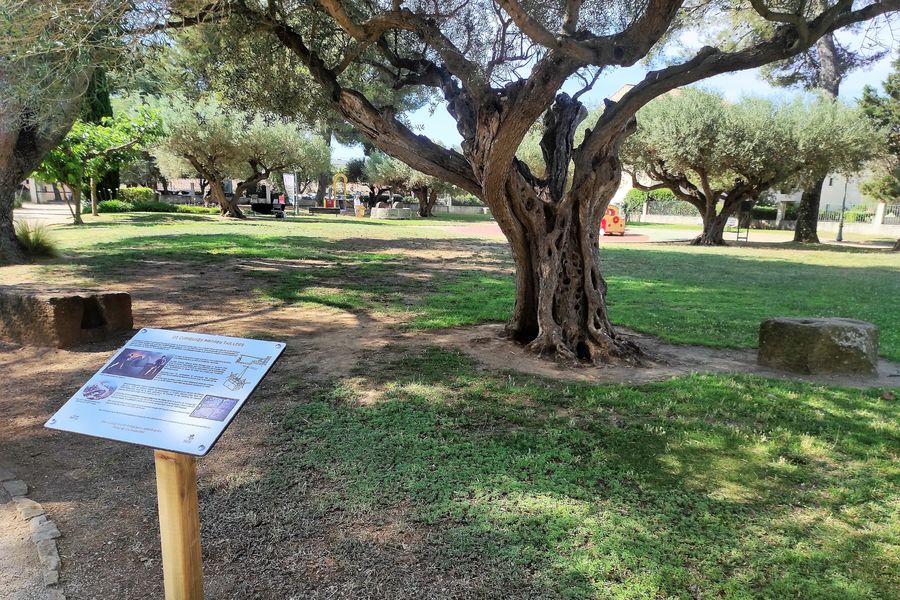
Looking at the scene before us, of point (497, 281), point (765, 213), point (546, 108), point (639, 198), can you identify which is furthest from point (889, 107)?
point (546, 108)

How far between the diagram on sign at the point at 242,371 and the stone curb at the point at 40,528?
52.7 inches

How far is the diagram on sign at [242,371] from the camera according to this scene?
2104 millimetres

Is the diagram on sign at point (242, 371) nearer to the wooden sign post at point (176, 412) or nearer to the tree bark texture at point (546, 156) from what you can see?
the wooden sign post at point (176, 412)

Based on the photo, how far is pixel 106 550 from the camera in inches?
110

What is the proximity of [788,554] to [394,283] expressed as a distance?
8.92m

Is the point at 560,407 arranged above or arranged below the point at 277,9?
below

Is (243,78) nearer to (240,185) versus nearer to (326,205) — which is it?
(240,185)

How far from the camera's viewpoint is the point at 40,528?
2.93 meters

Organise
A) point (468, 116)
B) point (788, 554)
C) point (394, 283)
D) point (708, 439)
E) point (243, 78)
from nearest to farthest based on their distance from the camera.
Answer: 1. point (788, 554)
2. point (708, 439)
3. point (468, 116)
4. point (243, 78)
5. point (394, 283)

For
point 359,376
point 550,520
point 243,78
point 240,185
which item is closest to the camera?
point 550,520

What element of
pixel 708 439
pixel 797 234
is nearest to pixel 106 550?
pixel 708 439

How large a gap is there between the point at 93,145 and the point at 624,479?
73.2 ft

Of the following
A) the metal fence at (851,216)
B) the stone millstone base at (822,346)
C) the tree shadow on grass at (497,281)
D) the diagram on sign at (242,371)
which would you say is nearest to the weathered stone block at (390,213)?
the tree shadow on grass at (497,281)

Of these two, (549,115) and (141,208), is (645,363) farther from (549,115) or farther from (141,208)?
(141,208)
